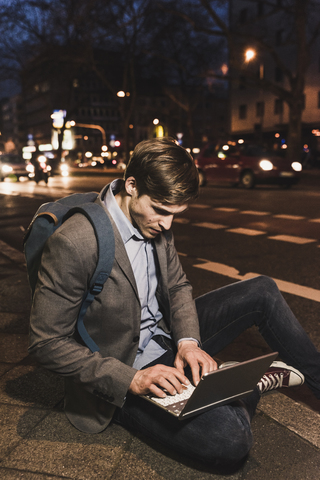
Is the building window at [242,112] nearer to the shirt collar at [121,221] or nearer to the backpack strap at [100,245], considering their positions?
the shirt collar at [121,221]

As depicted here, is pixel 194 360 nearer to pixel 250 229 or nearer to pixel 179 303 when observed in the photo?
pixel 179 303

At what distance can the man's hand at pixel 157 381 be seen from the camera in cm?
183

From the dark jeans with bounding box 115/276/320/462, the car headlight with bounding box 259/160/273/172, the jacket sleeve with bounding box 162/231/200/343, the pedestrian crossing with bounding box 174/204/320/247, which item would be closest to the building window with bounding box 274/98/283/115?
the car headlight with bounding box 259/160/273/172

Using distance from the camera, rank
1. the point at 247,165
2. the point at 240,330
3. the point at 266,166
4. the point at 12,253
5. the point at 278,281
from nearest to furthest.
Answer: the point at 240,330, the point at 278,281, the point at 12,253, the point at 266,166, the point at 247,165

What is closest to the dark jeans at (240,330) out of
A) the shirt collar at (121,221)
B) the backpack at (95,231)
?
the backpack at (95,231)

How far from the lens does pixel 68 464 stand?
201cm

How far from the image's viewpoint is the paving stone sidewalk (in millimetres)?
1969

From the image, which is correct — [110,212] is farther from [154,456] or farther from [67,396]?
[154,456]

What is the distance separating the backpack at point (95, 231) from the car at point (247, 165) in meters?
15.4

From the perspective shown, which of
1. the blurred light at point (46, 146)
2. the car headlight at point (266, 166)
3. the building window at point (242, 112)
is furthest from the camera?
the blurred light at point (46, 146)

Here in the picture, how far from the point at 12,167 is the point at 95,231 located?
1048 inches

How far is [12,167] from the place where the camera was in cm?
2691

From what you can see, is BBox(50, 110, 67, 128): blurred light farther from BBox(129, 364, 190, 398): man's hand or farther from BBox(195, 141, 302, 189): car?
BBox(129, 364, 190, 398): man's hand

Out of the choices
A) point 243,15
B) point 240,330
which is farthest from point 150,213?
point 243,15
